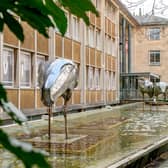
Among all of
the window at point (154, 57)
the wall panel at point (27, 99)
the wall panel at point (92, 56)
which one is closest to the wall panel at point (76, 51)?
the wall panel at point (92, 56)

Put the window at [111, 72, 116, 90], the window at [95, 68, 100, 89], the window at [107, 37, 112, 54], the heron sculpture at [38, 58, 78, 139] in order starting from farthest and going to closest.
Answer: the window at [111, 72, 116, 90] < the window at [107, 37, 112, 54] < the window at [95, 68, 100, 89] < the heron sculpture at [38, 58, 78, 139]

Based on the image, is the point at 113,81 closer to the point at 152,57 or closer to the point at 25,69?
the point at 25,69

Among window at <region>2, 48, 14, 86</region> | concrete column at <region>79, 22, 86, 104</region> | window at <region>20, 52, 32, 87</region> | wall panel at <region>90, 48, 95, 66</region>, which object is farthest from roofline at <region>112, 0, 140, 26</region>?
window at <region>2, 48, 14, 86</region>

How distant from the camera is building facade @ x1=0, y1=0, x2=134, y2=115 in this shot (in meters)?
22.2

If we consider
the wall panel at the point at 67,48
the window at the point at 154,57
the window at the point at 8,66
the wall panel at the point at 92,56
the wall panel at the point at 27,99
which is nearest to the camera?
the window at the point at 8,66

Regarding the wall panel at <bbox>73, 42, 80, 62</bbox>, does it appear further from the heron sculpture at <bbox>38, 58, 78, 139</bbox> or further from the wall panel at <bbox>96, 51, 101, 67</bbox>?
the heron sculpture at <bbox>38, 58, 78, 139</bbox>

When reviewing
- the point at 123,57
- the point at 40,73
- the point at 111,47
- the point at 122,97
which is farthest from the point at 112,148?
the point at 123,57

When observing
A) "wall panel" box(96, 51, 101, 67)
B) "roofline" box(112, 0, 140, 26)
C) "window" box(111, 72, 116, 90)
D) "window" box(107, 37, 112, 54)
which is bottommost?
"window" box(111, 72, 116, 90)

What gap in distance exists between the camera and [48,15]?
121 centimetres

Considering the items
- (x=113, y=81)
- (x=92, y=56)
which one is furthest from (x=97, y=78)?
(x=113, y=81)

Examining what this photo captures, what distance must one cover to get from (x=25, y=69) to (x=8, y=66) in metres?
2.09

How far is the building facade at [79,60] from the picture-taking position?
873 inches

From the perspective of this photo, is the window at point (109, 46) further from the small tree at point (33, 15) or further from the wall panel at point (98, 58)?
the small tree at point (33, 15)

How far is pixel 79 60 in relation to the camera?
33.0 m
